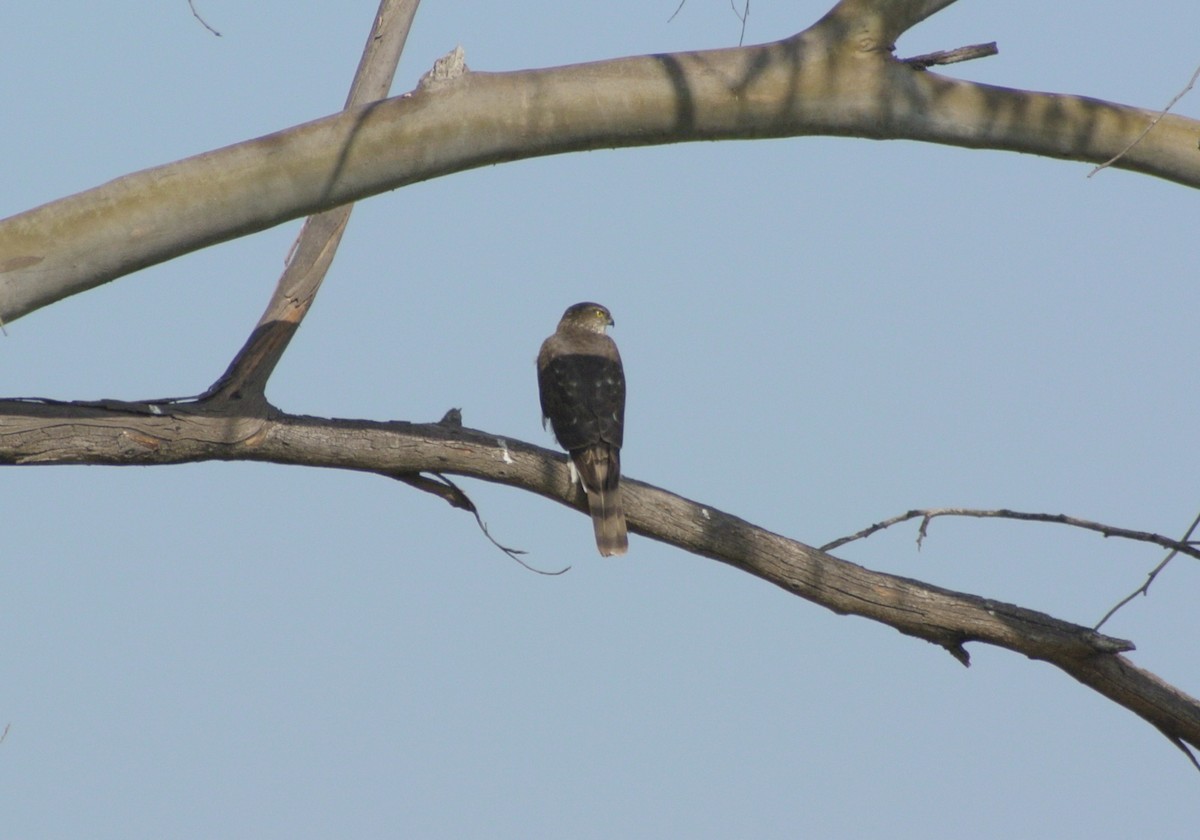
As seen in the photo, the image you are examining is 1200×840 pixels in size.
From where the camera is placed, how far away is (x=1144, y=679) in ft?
15.8

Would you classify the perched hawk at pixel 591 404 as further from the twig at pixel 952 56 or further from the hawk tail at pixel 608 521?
the twig at pixel 952 56

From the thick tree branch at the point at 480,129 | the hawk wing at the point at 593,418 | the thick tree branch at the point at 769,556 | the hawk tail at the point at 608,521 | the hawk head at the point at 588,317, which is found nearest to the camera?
the thick tree branch at the point at 480,129

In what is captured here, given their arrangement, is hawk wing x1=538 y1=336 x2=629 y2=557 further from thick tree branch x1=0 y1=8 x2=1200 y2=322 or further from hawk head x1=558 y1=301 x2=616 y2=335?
thick tree branch x1=0 y1=8 x2=1200 y2=322

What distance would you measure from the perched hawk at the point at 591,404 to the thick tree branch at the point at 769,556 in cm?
66

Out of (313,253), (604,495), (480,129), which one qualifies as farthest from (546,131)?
(604,495)

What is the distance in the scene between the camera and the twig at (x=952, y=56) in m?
3.80

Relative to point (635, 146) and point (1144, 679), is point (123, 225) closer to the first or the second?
point (635, 146)

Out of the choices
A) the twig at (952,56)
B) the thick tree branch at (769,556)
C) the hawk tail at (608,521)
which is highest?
the twig at (952,56)

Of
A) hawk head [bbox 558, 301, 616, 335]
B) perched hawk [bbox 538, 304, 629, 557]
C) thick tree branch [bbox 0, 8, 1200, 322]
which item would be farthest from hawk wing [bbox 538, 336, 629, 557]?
thick tree branch [bbox 0, 8, 1200, 322]

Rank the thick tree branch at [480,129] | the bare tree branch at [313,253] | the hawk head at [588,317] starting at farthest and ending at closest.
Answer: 1. the hawk head at [588,317]
2. the bare tree branch at [313,253]
3. the thick tree branch at [480,129]

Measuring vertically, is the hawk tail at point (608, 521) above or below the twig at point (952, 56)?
below

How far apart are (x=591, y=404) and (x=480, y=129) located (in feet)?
11.6

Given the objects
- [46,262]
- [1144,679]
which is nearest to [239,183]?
[46,262]

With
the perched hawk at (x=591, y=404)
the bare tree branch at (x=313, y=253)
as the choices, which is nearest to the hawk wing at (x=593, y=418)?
the perched hawk at (x=591, y=404)
